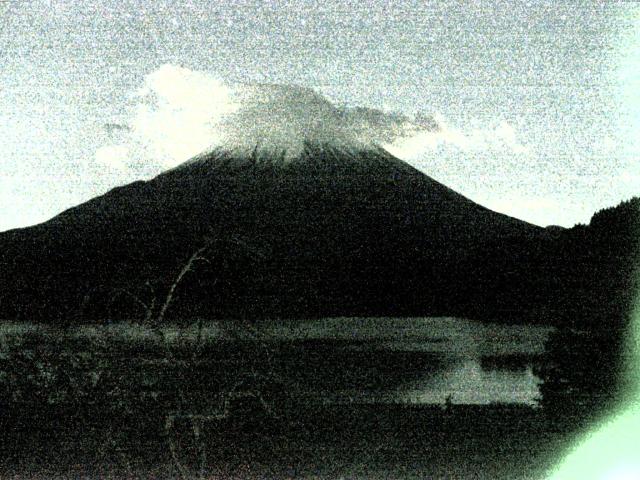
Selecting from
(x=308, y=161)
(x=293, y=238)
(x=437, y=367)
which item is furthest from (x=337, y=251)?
(x=437, y=367)

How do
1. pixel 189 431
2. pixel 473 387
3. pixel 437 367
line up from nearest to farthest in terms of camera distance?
pixel 189 431, pixel 473 387, pixel 437 367

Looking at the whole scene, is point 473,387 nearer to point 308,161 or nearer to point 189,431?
point 189,431

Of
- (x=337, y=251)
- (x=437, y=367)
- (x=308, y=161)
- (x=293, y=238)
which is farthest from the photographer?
(x=308, y=161)

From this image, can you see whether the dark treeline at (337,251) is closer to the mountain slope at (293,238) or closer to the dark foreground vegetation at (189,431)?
the mountain slope at (293,238)

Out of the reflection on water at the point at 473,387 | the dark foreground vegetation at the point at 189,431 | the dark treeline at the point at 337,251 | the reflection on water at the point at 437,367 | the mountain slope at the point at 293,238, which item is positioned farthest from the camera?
the mountain slope at the point at 293,238

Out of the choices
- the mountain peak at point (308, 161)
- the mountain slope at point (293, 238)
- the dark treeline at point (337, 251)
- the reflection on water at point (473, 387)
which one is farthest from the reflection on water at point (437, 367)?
the mountain peak at point (308, 161)

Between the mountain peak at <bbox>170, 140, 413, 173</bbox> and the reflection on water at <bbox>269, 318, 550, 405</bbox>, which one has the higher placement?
the mountain peak at <bbox>170, 140, 413, 173</bbox>

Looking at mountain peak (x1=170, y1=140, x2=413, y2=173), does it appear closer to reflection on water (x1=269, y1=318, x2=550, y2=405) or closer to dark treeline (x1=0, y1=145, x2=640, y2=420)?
dark treeline (x1=0, y1=145, x2=640, y2=420)

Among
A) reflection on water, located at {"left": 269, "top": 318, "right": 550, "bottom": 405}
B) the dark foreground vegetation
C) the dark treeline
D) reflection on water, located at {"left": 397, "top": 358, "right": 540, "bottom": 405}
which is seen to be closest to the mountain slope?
the dark treeline
